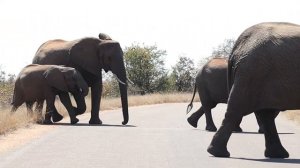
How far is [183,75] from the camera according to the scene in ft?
279

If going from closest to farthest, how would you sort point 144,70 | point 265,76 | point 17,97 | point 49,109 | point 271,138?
point 265,76 → point 271,138 → point 49,109 → point 17,97 → point 144,70

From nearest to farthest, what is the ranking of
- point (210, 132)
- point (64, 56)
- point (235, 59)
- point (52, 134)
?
point (235, 59) → point (52, 134) → point (210, 132) → point (64, 56)

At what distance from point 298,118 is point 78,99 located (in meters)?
8.49

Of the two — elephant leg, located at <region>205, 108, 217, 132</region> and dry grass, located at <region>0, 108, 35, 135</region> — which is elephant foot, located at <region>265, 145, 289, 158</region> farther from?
dry grass, located at <region>0, 108, 35, 135</region>

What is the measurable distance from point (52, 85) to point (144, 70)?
50664mm

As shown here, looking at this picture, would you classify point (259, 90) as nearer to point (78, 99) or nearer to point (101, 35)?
point (78, 99)

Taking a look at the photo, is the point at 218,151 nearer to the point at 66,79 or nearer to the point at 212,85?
the point at 212,85

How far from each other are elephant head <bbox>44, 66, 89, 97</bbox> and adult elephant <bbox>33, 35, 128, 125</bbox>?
Result: 1.50ft

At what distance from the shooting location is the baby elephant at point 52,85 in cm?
2228

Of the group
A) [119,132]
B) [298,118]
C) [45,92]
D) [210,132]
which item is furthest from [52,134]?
[298,118]

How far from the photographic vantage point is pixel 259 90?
11.9 m

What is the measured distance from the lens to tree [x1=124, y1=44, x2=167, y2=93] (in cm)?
7206

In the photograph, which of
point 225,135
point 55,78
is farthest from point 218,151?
point 55,78

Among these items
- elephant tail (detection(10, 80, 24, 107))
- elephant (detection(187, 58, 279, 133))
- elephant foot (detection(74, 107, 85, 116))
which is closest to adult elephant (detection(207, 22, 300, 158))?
elephant (detection(187, 58, 279, 133))
